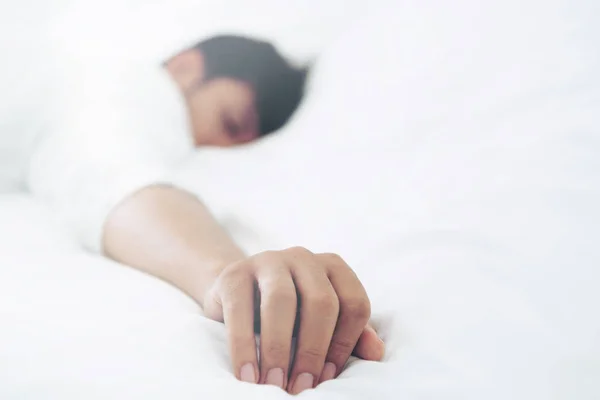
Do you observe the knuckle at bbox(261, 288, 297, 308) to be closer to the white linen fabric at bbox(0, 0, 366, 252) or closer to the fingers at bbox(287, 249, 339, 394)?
the fingers at bbox(287, 249, 339, 394)

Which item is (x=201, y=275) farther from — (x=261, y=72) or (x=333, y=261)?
(x=261, y=72)

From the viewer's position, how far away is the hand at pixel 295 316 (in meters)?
0.33

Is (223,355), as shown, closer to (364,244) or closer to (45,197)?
(364,244)

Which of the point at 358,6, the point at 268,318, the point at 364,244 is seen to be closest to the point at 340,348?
the point at 268,318

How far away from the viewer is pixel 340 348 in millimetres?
354

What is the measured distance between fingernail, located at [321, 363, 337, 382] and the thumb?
0.02 metres

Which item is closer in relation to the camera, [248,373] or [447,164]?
[248,373]

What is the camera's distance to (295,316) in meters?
0.35

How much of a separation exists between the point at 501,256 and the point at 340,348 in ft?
0.42

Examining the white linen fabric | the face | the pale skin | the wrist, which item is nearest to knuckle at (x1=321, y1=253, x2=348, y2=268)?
the pale skin

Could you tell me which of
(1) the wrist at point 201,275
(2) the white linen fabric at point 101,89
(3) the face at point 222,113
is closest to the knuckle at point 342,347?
(1) the wrist at point 201,275

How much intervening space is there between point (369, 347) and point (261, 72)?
798mm

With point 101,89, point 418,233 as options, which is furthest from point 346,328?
point 101,89

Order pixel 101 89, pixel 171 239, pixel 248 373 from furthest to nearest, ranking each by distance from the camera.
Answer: pixel 101 89, pixel 171 239, pixel 248 373
